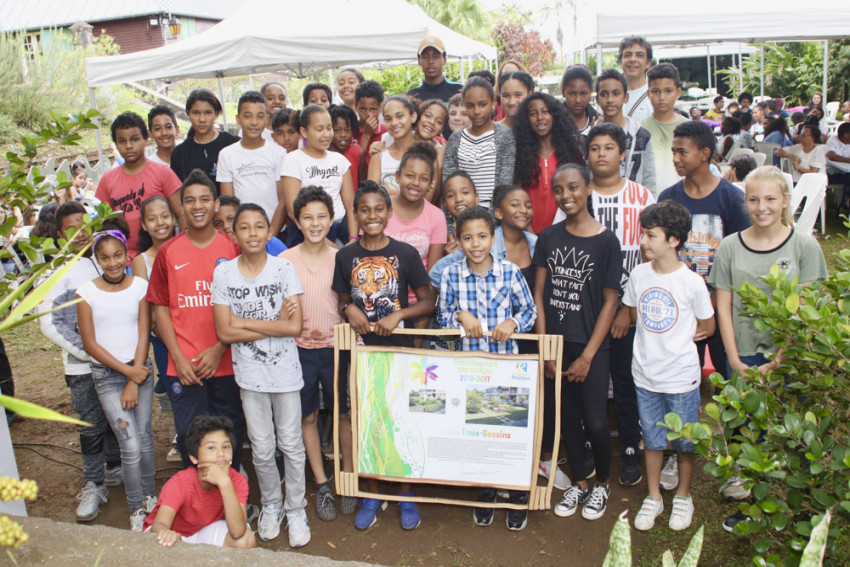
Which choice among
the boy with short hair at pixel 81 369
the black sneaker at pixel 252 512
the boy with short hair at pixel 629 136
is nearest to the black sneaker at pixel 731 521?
the boy with short hair at pixel 629 136

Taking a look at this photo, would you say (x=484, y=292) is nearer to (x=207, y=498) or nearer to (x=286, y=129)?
(x=207, y=498)

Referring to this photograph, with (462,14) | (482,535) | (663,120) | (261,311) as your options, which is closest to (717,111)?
(663,120)

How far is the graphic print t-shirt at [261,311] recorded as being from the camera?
3926 millimetres

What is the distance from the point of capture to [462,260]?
4070 millimetres

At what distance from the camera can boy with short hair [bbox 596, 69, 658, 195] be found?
16.2 ft

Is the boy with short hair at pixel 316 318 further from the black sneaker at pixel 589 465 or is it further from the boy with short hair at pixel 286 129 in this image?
the boy with short hair at pixel 286 129

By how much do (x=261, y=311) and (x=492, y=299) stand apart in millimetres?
1331

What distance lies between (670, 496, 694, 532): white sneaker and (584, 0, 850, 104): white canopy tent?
4.88 metres

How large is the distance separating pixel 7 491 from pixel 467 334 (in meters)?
2.73

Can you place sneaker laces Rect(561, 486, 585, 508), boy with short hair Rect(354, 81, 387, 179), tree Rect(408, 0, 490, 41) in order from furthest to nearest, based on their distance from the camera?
tree Rect(408, 0, 490, 41) < boy with short hair Rect(354, 81, 387, 179) < sneaker laces Rect(561, 486, 585, 508)

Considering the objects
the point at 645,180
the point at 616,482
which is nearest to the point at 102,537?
the point at 616,482

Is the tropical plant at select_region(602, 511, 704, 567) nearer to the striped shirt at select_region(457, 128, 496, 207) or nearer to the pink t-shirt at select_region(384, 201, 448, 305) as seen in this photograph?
the pink t-shirt at select_region(384, 201, 448, 305)

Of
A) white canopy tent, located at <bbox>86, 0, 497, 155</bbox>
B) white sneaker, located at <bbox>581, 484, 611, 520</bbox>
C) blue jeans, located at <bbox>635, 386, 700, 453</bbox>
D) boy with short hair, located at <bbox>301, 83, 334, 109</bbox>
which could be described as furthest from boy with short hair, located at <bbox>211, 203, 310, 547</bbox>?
white canopy tent, located at <bbox>86, 0, 497, 155</bbox>

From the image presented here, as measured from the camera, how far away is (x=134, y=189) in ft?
17.1
